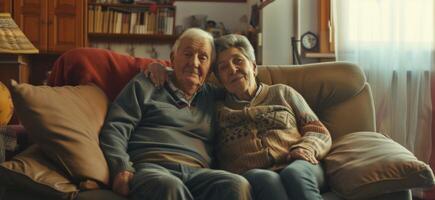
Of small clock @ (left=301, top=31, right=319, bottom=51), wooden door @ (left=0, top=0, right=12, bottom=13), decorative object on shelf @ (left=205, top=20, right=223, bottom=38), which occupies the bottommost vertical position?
small clock @ (left=301, top=31, right=319, bottom=51)

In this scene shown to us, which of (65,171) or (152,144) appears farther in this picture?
(152,144)

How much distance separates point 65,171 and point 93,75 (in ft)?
1.91

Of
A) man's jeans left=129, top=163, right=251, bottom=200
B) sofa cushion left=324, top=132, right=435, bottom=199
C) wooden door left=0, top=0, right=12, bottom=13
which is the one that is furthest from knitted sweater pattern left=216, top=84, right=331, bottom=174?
wooden door left=0, top=0, right=12, bottom=13

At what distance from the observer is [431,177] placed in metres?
1.55

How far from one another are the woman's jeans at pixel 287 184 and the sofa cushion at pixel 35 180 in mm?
546

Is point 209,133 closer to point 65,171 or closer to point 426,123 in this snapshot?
point 65,171

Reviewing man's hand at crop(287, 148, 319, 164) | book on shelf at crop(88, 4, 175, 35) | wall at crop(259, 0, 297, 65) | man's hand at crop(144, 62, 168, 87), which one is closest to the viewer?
man's hand at crop(287, 148, 319, 164)

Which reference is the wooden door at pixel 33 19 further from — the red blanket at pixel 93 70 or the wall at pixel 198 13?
the red blanket at pixel 93 70

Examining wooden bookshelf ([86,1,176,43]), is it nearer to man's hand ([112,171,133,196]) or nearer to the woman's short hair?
the woman's short hair

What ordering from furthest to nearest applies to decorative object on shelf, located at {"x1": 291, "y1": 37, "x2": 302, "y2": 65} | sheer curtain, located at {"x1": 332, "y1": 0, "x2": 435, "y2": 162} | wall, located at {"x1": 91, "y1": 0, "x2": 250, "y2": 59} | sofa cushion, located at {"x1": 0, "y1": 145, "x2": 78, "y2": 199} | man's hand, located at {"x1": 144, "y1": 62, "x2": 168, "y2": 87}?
1. wall, located at {"x1": 91, "y1": 0, "x2": 250, "y2": 59}
2. decorative object on shelf, located at {"x1": 291, "y1": 37, "x2": 302, "y2": 65}
3. sheer curtain, located at {"x1": 332, "y1": 0, "x2": 435, "y2": 162}
4. man's hand, located at {"x1": 144, "y1": 62, "x2": 168, "y2": 87}
5. sofa cushion, located at {"x1": 0, "y1": 145, "x2": 78, "y2": 199}

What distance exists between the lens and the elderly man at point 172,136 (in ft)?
5.06

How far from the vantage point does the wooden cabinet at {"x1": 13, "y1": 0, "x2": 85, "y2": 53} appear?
16.1ft

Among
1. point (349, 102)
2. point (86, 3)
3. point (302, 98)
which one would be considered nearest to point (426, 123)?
point (349, 102)

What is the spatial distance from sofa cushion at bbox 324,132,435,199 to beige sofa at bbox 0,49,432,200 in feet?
1.02
